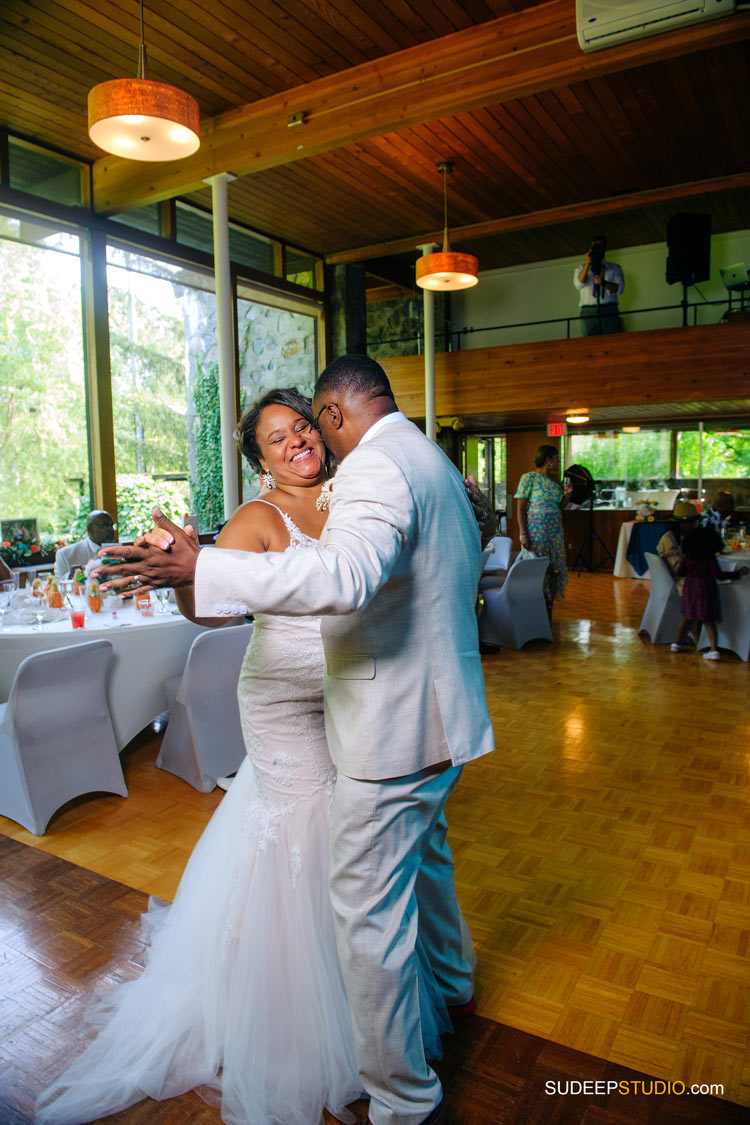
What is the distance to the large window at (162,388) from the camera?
7.50 metres

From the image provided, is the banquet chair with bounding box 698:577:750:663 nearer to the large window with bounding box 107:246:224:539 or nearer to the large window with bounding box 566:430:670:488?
the large window with bounding box 107:246:224:539

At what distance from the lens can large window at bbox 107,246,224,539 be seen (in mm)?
7500

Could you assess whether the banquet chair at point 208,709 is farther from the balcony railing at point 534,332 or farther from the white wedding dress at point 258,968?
the balcony railing at point 534,332

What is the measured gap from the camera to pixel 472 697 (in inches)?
62.6

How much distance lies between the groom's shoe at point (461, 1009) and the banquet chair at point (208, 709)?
184cm

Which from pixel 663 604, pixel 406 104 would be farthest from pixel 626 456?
pixel 406 104

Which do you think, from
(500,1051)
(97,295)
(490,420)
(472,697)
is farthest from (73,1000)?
(490,420)

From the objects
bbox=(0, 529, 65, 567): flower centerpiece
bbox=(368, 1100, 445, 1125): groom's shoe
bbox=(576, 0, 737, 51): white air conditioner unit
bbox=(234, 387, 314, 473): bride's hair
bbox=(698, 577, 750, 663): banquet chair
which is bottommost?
bbox=(368, 1100, 445, 1125): groom's shoe

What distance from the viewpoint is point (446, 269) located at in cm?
765

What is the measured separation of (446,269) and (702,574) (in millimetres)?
3868

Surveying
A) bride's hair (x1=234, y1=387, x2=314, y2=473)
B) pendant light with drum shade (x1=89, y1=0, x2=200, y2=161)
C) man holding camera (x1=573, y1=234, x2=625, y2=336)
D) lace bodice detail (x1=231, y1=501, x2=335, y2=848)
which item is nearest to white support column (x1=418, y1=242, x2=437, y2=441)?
man holding camera (x1=573, y1=234, x2=625, y2=336)

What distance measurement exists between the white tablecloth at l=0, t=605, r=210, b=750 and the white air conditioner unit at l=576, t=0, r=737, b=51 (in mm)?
4155

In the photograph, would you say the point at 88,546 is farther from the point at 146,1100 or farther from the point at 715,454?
the point at 715,454

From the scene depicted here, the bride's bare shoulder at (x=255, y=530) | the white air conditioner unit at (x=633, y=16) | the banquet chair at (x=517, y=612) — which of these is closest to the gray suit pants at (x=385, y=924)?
the bride's bare shoulder at (x=255, y=530)
